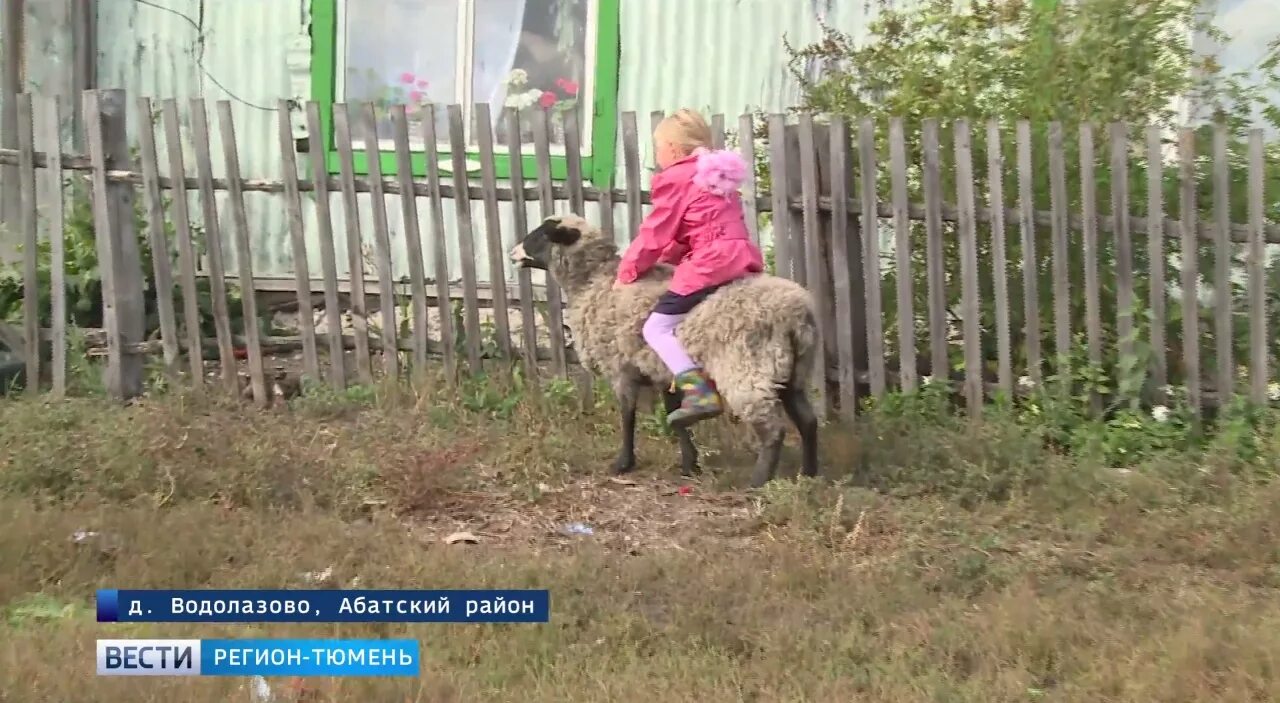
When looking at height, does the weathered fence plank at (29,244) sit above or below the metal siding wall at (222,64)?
below

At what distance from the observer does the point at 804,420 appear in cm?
517

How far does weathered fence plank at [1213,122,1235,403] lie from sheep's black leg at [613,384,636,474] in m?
2.87

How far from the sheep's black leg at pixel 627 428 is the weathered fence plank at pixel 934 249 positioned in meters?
1.67

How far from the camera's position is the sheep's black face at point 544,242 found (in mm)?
5379

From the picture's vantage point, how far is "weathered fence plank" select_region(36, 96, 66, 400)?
6168 mm

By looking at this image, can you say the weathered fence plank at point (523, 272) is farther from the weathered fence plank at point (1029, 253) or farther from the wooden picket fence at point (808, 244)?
the weathered fence plank at point (1029, 253)

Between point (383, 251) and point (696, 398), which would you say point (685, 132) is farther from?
point (383, 251)

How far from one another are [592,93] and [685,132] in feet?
10.7

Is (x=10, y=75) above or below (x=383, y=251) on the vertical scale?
above

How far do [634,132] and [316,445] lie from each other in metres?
2.25

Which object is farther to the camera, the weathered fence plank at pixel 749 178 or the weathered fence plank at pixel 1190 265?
the weathered fence plank at pixel 749 178

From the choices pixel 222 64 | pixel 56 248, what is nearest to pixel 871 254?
pixel 56 248

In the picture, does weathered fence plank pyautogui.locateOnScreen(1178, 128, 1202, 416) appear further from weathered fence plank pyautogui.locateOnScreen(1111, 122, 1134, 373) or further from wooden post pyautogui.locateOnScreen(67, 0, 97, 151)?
wooden post pyautogui.locateOnScreen(67, 0, 97, 151)
